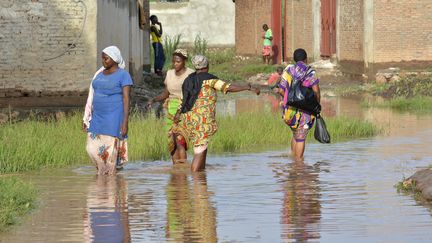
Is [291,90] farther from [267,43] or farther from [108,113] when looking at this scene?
[267,43]

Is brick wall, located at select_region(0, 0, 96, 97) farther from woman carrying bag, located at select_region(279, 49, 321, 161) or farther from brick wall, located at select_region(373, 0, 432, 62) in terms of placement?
brick wall, located at select_region(373, 0, 432, 62)

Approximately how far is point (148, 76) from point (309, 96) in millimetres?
19056

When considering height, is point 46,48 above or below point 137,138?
above

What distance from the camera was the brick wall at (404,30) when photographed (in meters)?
31.9

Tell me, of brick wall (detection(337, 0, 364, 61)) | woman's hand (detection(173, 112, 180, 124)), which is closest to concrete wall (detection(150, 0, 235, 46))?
brick wall (detection(337, 0, 364, 61))

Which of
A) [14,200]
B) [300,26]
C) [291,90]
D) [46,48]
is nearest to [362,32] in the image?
[300,26]

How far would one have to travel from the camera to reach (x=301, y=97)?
1472 centimetres

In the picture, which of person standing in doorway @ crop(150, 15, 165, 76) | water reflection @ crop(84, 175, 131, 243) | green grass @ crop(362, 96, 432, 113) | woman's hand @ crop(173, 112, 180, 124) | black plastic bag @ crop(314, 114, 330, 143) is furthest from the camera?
person standing in doorway @ crop(150, 15, 165, 76)

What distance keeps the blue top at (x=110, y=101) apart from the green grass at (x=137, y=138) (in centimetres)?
117

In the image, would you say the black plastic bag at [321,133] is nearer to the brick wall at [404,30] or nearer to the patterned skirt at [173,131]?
the patterned skirt at [173,131]

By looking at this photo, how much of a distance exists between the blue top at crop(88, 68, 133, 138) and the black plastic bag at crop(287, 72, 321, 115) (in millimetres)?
2405

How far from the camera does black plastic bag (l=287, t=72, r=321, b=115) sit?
1471 cm

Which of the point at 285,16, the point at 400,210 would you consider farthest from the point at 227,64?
the point at 400,210

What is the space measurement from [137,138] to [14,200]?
5.61 m
